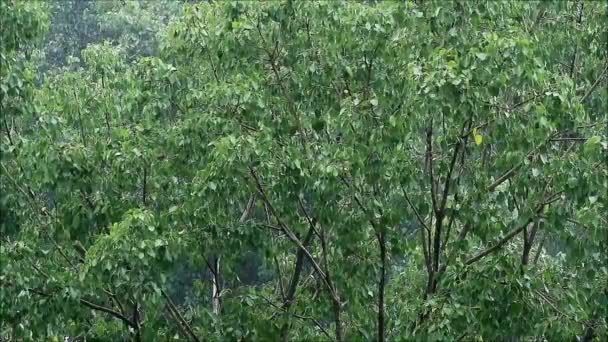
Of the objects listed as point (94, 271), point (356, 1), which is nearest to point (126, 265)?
point (94, 271)

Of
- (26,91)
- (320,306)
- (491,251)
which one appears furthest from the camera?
(320,306)

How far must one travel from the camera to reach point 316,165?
7.99 meters

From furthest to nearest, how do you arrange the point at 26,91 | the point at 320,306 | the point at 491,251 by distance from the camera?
the point at 320,306
the point at 491,251
the point at 26,91

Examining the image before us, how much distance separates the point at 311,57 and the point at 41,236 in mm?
2538

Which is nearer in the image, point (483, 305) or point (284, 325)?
point (483, 305)

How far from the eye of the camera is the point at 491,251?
8.70 meters

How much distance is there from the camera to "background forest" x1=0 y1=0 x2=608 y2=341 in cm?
777

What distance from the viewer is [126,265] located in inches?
300

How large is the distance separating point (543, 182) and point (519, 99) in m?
0.66

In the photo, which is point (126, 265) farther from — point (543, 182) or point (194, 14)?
point (543, 182)

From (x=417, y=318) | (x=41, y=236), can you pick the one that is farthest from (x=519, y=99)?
(x=41, y=236)

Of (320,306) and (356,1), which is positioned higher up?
(356,1)

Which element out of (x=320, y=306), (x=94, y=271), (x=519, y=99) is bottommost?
(x=320, y=306)

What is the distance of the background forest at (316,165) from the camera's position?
777cm
